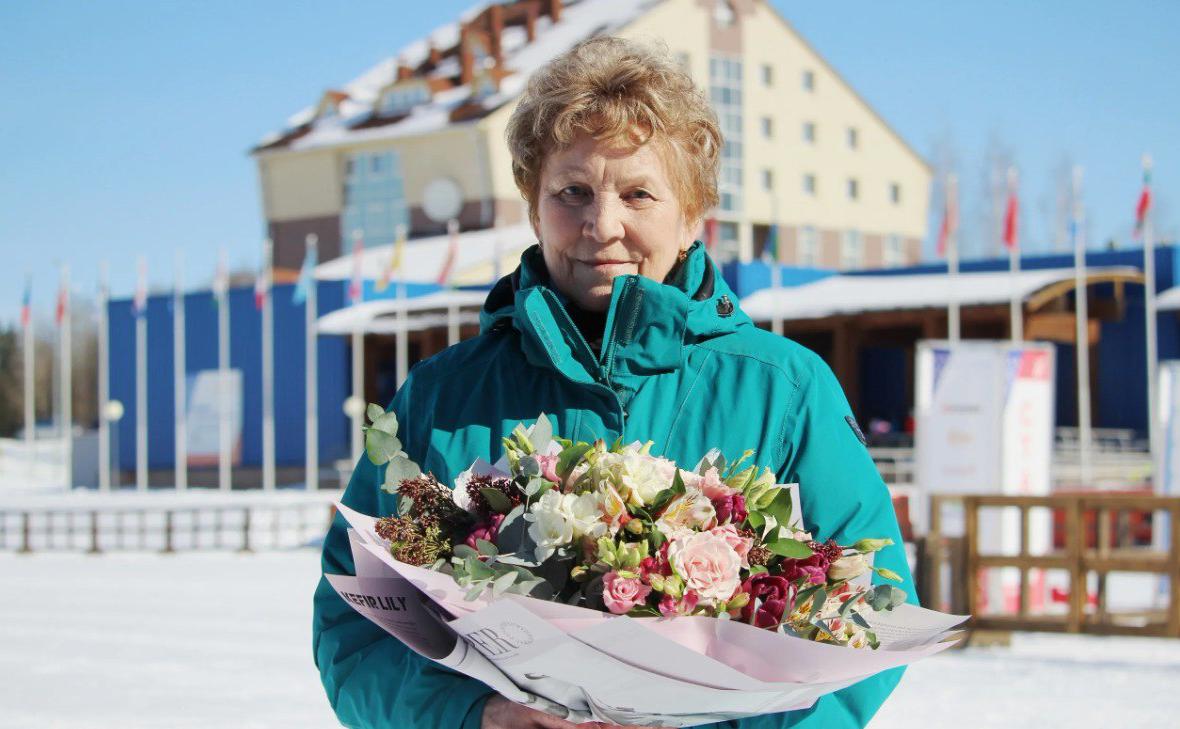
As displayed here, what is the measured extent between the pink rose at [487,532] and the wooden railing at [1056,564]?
28.3ft

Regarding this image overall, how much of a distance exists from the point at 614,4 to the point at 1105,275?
28651mm

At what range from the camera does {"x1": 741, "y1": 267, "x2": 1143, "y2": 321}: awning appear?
2775cm

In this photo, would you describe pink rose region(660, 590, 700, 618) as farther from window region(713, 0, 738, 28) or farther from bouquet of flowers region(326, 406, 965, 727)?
window region(713, 0, 738, 28)

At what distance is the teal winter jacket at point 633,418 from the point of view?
2237 millimetres

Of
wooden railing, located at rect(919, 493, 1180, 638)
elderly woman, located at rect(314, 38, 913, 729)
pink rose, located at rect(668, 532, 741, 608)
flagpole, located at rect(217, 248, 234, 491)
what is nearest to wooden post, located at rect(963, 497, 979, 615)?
wooden railing, located at rect(919, 493, 1180, 638)

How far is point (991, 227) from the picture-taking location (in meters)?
70.2

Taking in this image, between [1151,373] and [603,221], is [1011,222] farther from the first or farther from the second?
[603,221]

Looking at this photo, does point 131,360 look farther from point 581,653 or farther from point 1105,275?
point 581,653

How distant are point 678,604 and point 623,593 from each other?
2.9 inches

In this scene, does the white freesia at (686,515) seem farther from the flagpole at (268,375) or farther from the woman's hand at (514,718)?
the flagpole at (268,375)

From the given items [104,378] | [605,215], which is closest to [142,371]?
[104,378]

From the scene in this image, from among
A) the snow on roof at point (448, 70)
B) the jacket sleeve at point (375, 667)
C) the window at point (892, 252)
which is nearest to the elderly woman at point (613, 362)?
the jacket sleeve at point (375, 667)

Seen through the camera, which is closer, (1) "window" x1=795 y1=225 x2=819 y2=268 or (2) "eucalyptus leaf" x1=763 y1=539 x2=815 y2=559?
(2) "eucalyptus leaf" x1=763 y1=539 x2=815 y2=559

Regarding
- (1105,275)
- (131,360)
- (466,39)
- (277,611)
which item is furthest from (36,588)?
(466,39)
